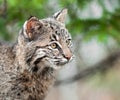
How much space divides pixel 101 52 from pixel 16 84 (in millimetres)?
8557

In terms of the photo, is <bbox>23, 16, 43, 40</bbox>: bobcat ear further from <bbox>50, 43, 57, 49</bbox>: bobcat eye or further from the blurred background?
the blurred background

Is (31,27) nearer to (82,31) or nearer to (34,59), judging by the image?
(34,59)

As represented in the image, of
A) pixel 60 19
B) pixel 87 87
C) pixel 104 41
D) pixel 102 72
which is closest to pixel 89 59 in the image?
pixel 102 72

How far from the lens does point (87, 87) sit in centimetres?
1858

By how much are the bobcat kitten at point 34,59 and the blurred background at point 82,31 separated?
2.13 feet

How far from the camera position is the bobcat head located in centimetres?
835

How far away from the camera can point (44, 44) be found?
27.8 ft

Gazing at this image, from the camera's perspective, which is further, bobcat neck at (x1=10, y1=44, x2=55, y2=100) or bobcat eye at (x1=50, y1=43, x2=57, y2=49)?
bobcat neck at (x1=10, y1=44, x2=55, y2=100)

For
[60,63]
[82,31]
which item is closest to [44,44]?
[60,63]

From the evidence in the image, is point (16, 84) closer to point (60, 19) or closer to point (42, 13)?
point (60, 19)

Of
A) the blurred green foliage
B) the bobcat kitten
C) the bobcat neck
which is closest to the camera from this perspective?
the bobcat kitten

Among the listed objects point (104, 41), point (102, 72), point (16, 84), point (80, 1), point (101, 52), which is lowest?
point (16, 84)

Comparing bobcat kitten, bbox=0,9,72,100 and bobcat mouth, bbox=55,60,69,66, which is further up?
bobcat kitten, bbox=0,9,72,100

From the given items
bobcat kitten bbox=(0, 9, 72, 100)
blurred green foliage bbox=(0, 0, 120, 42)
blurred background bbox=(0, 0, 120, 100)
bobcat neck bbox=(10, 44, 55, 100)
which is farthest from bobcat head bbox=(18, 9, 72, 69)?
blurred green foliage bbox=(0, 0, 120, 42)
